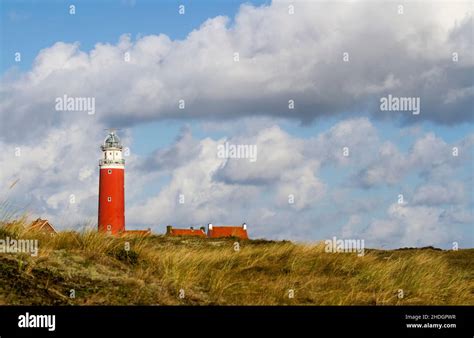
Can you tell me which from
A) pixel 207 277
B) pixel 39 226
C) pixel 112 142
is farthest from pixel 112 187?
pixel 207 277

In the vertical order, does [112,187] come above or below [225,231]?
above

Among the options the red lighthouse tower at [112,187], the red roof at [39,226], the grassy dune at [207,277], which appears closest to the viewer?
the grassy dune at [207,277]

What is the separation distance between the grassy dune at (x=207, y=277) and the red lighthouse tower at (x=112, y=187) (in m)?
38.8

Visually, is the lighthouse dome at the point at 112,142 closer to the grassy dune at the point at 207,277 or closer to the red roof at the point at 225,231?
the red roof at the point at 225,231

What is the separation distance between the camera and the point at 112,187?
55.0 m

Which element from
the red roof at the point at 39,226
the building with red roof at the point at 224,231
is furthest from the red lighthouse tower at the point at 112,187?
the red roof at the point at 39,226

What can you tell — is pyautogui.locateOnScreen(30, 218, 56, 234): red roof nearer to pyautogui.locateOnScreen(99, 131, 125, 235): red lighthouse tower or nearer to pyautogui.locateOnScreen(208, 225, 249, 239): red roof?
pyautogui.locateOnScreen(99, 131, 125, 235): red lighthouse tower

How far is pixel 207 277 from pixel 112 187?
44.1m

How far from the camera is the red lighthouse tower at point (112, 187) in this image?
53.8m

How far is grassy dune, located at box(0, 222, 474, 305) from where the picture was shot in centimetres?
988

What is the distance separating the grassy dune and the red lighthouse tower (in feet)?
127

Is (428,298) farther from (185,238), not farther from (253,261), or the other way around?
(185,238)

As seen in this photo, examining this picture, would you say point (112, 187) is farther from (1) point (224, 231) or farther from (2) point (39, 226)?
(2) point (39, 226)
